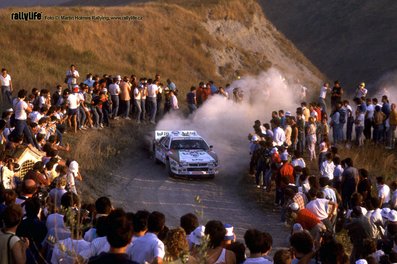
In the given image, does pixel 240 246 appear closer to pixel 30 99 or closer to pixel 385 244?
pixel 385 244

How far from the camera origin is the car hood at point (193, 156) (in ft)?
72.4

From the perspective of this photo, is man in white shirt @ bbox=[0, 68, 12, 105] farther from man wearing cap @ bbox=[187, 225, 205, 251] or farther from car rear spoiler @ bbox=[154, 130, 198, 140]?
man wearing cap @ bbox=[187, 225, 205, 251]

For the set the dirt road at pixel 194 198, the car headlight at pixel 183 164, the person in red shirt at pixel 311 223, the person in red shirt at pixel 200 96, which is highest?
the person in red shirt at pixel 200 96

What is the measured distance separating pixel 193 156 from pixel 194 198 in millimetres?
2457

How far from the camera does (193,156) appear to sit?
22.3m

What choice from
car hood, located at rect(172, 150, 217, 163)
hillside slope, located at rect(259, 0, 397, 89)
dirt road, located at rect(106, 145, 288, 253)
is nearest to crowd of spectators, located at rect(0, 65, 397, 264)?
dirt road, located at rect(106, 145, 288, 253)

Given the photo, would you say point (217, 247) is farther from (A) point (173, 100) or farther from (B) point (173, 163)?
(A) point (173, 100)

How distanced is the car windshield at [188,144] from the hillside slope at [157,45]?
38.5 feet

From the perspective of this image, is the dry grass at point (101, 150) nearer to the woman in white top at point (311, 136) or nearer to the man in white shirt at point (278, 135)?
the man in white shirt at point (278, 135)

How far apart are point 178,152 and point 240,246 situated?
14.1 m

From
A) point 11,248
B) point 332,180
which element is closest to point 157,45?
point 332,180

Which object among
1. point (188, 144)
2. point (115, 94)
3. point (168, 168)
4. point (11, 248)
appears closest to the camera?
point (11, 248)

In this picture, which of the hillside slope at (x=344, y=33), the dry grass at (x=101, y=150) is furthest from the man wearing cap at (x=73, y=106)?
the hillside slope at (x=344, y=33)

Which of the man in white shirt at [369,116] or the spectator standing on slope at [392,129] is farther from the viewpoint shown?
the man in white shirt at [369,116]
